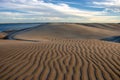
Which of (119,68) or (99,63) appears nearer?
(119,68)

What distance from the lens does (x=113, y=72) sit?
5375mm

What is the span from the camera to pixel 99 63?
6.22 meters

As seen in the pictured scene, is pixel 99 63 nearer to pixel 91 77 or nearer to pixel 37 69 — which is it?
pixel 91 77

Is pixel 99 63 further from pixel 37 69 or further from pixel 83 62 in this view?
pixel 37 69

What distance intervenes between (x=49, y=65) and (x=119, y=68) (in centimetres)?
202

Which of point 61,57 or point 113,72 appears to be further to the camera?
point 61,57

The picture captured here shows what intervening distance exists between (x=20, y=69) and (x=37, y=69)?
0.47 meters

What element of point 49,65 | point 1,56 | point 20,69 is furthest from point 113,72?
point 1,56

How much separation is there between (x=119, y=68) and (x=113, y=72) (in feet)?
1.54

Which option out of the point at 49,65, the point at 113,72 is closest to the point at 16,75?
the point at 49,65

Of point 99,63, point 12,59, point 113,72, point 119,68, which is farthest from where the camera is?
point 12,59

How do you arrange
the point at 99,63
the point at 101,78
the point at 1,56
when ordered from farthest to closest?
1. the point at 1,56
2. the point at 99,63
3. the point at 101,78

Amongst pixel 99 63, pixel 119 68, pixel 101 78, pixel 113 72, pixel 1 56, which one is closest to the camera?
pixel 101 78

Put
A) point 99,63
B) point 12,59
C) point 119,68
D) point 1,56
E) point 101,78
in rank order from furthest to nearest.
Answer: point 1,56
point 12,59
point 99,63
point 119,68
point 101,78
